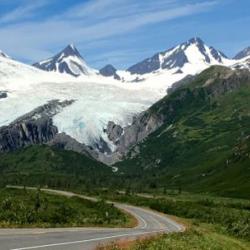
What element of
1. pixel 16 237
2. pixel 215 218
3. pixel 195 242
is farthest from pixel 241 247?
pixel 215 218

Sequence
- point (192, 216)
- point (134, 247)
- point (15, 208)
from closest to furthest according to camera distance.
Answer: point (134, 247), point (15, 208), point (192, 216)

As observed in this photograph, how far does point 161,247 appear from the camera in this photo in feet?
132

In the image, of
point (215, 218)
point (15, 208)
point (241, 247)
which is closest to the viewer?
point (241, 247)

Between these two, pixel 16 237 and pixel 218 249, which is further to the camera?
pixel 218 249

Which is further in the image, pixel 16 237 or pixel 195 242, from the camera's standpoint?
pixel 195 242

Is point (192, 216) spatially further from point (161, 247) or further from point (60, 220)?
point (161, 247)

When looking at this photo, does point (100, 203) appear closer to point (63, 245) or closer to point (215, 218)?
point (215, 218)

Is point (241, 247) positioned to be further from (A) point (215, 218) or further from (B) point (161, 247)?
(A) point (215, 218)

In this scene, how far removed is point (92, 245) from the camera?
4416 centimetres

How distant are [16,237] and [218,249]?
1427cm

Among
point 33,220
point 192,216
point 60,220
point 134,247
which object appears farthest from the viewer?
point 192,216

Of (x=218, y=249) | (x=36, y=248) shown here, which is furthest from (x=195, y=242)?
(x=36, y=248)

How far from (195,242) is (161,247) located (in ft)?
31.1

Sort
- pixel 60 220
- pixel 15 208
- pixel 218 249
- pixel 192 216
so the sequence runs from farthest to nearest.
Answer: pixel 192 216 < pixel 60 220 < pixel 15 208 < pixel 218 249
